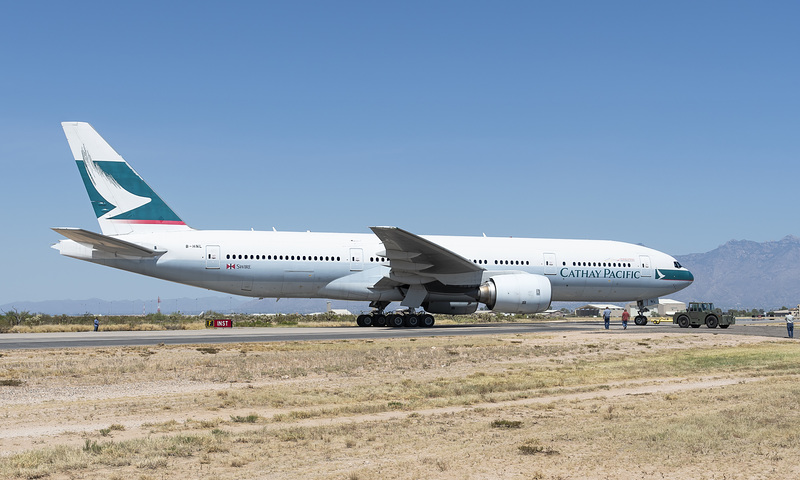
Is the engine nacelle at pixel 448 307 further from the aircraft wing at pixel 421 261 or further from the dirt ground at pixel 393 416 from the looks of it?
the dirt ground at pixel 393 416

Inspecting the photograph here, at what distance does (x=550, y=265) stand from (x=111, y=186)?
20.6 m

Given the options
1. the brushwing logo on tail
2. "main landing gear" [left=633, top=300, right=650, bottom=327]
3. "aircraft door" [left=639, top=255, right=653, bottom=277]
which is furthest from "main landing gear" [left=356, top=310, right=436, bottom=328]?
"main landing gear" [left=633, top=300, right=650, bottom=327]

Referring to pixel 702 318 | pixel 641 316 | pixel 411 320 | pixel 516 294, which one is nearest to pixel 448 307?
pixel 411 320

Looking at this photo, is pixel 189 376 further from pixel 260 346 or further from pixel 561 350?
pixel 561 350

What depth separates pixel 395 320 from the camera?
106 ft

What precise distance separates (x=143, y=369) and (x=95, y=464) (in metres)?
8.90

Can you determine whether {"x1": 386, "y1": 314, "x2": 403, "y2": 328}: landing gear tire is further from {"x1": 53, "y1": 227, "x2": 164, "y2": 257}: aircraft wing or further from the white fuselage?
{"x1": 53, "y1": 227, "x2": 164, "y2": 257}: aircraft wing

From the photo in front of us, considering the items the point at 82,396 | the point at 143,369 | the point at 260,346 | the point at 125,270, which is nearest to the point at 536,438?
the point at 82,396

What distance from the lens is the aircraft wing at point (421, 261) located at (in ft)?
96.6

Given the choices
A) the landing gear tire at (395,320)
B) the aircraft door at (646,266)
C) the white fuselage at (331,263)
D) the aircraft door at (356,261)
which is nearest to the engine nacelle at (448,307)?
the white fuselage at (331,263)

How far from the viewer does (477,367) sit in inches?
653

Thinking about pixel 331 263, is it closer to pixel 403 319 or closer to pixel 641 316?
pixel 403 319

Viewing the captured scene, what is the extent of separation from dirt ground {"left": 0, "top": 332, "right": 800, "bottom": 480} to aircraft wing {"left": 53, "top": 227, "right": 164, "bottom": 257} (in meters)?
9.54

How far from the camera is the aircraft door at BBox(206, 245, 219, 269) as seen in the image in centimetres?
3075
